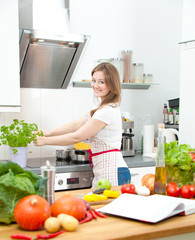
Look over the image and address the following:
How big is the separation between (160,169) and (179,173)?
0.71ft

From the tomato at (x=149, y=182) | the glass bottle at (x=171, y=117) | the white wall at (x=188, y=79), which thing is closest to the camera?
the tomato at (x=149, y=182)

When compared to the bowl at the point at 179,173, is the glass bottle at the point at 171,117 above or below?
above

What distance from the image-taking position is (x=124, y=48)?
4023 millimetres

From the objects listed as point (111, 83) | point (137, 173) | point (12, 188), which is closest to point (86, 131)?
point (111, 83)

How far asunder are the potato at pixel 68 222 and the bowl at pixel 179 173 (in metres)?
0.75

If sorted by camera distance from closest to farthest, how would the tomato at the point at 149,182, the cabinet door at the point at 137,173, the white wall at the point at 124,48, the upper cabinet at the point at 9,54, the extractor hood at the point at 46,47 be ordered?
1. the tomato at the point at 149,182
2. the upper cabinet at the point at 9,54
3. the extractor hood at the point at 46,47
4. the cabinet door at the point at 137,173
5. the white wall at the point at 124,48

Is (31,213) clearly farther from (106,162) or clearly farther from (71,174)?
(71,174)

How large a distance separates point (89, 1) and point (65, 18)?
2.18 ft

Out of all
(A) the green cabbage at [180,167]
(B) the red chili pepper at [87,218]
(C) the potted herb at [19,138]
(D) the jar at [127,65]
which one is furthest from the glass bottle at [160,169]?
(D) the jar at [127,65]

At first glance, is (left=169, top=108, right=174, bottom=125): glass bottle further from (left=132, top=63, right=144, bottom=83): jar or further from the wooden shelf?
(left=132, top=63, right=144, bottom=83): jar

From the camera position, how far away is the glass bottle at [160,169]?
1716 mm

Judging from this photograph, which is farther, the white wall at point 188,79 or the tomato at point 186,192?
the white wall at point 188,79

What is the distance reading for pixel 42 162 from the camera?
3.32m

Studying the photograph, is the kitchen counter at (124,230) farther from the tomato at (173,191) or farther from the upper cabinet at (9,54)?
the upper cabinet at (9,54)
